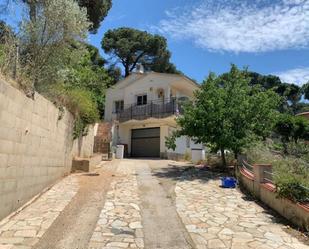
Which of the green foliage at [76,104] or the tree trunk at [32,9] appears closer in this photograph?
the tree trunk at [32,9]

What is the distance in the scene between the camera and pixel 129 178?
557 inches

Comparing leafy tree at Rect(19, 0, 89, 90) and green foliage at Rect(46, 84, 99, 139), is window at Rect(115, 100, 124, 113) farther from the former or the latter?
leafy tree at Rect(19, 0, 89, 90)

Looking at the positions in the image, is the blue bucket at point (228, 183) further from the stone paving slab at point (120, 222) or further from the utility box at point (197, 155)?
the utility box at point (197, 155)

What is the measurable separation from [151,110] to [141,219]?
18625 millimetres

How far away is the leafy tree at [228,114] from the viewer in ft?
49.7

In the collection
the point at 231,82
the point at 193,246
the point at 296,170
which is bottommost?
the point at 193,246

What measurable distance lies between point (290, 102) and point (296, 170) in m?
48.7

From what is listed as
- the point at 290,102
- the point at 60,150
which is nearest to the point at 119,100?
the point at 60,150

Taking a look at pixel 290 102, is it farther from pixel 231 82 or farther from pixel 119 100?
pixel 231 82

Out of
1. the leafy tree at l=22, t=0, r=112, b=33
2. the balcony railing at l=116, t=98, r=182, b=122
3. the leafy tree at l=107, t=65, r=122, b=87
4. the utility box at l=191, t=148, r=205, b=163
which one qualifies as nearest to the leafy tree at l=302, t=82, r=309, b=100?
the leafy tree at l=107, t=65, r=122, b=87

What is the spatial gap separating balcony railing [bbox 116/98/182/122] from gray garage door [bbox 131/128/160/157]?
1.20 metres

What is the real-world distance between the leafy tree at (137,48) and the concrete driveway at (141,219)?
3074 cm

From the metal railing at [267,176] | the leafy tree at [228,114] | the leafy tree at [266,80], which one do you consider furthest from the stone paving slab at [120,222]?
the leafy tree at [266,80]

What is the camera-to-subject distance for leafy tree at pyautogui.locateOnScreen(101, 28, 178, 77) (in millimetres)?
41844
